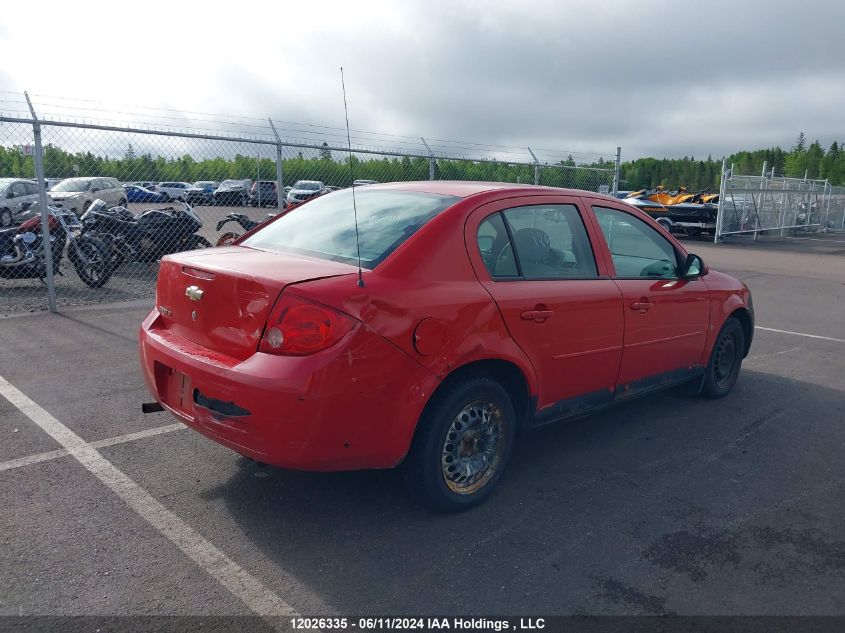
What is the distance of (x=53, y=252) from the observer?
31.9 feet

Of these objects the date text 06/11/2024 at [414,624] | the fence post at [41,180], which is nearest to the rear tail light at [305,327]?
the date text 06/11/2024 at [414,624]

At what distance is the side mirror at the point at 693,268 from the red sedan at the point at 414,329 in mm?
286

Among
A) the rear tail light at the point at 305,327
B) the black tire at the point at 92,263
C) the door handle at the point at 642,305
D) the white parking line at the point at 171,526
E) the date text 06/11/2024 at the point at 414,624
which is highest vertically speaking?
the rear tail light at the point at 305,327

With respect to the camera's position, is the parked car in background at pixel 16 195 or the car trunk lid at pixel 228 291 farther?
the parked car in background at pixel 16 195

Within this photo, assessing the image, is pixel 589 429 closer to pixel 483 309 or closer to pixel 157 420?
pixel 483 309

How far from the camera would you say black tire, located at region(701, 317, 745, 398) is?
5.35 meters

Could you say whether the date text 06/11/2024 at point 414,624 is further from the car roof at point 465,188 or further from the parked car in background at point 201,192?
the parked car in background at point 201,192

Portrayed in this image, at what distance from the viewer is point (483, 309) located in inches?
134

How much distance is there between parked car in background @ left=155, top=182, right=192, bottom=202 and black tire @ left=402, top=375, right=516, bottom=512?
24.1 ft

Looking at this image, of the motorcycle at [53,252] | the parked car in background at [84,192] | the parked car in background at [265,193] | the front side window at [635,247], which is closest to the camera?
the front side window at [635,247]

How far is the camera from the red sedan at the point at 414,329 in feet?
9.78

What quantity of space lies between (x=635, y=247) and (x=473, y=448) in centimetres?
203

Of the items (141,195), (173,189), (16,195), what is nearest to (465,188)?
(173,189)

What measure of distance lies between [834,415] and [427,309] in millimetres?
3774
